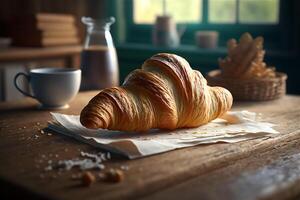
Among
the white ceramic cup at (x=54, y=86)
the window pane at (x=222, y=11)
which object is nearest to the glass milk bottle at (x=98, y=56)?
the white ceramic cup at (x=54, y=86)

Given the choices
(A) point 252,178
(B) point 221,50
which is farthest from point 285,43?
(A) point 252,178

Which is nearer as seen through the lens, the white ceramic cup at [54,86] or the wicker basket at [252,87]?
the white ceramic cup at [54,86]

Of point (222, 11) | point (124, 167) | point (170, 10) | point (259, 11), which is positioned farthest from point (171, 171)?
point (170, 10)

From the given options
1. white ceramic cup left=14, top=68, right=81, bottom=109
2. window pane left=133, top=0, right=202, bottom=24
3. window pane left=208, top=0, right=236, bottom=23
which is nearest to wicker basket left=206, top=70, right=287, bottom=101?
white ceramic cup left=14, top=68, right=81, bottom=109

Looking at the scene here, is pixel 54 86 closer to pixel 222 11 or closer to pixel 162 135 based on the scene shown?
pixel 162 135

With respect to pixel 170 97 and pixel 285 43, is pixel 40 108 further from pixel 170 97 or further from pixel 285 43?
pixel 285 43

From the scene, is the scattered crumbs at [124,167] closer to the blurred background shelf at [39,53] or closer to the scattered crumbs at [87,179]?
the scattered crumbs at [87,179]
